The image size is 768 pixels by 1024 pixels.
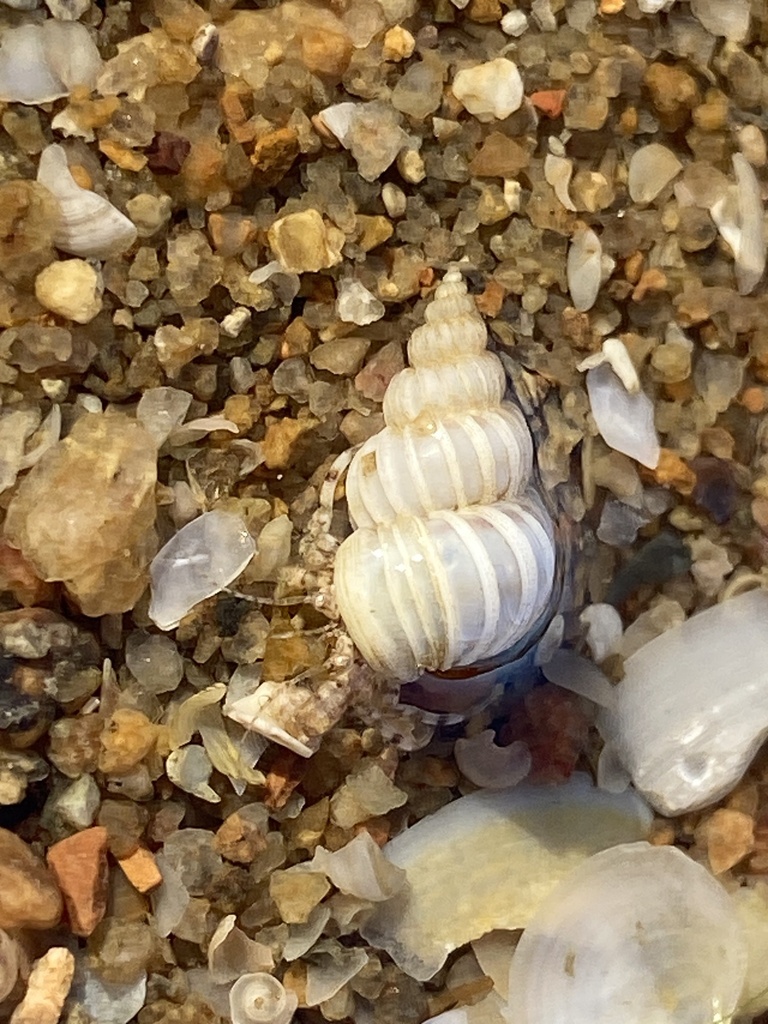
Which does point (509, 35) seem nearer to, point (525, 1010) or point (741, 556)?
point (741, 556)

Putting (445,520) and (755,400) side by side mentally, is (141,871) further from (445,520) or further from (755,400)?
(755,400)

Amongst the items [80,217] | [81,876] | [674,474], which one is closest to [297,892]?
[81,876]

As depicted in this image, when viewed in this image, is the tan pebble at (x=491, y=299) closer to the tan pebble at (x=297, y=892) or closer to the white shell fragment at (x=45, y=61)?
the white shell fragment at (x=45, y=61)

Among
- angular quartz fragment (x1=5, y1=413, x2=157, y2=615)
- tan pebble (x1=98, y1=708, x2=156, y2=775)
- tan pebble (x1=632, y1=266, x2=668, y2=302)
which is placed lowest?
tan pebble (x1=98, y1=708, x2=156, y2=775)

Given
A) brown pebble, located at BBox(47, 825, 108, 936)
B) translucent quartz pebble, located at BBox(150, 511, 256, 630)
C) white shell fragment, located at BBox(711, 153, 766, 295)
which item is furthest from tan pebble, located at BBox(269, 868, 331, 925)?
white shell fragment, located at BBox(711, 153, 766, 295)

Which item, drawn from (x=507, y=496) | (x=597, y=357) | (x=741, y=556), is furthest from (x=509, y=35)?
(x=741, y=556)

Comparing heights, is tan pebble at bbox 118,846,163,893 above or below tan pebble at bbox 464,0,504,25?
below

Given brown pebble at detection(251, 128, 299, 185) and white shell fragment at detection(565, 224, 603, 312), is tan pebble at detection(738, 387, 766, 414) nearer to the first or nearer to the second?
white shell fragment at detection(565, 224, 603, 312)
